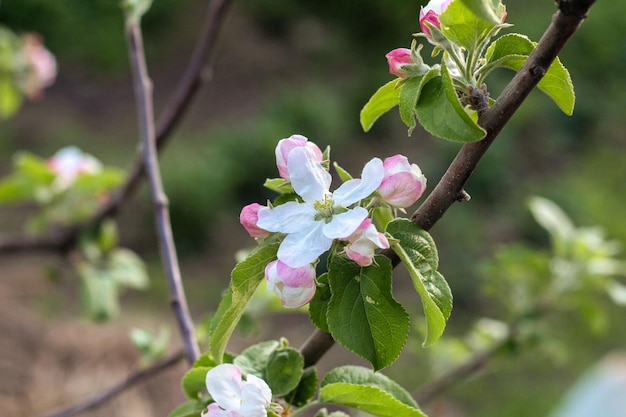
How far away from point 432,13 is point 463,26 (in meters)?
0.03

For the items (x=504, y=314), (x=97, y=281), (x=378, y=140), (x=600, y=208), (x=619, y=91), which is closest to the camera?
(x=97, y=281)

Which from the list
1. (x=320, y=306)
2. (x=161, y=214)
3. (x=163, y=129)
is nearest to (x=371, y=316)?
(x=320, y=306)

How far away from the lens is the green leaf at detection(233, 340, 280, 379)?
450 mm

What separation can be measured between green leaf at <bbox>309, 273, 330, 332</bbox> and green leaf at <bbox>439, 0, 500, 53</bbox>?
0.49ft

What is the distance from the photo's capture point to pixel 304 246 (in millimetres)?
367

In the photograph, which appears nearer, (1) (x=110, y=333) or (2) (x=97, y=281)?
(2) (x=97, y=281)

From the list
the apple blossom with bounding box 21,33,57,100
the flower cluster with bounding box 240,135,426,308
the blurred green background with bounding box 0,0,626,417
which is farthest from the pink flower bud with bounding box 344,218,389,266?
the blurred green background with bounding box 0,0,626,417

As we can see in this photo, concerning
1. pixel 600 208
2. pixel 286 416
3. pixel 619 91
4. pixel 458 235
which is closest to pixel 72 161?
pixel 286 416

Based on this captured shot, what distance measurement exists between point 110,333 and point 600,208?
8.54ft

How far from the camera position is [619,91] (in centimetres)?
477

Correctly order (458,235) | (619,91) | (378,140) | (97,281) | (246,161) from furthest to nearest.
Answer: (619,91), (378,140), (246,161), (458,235), (97,281)

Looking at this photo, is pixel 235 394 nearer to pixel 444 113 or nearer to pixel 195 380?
pixel 195 380

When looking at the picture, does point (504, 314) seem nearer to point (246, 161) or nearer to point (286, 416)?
point (246, 161)

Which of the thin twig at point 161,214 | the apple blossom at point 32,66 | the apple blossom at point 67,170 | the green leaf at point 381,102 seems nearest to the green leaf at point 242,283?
the green leaf at point 381,102
